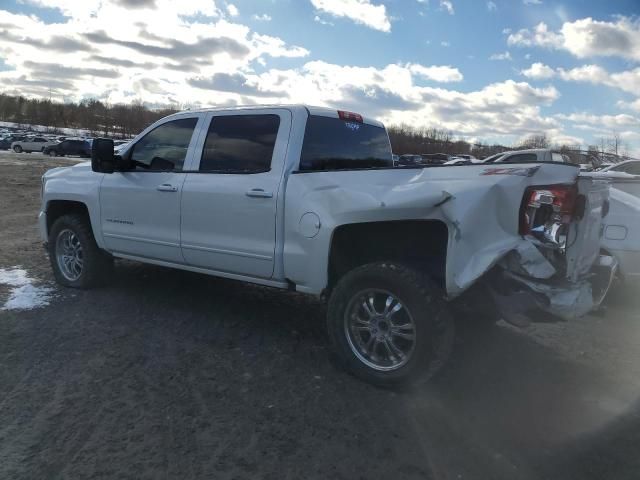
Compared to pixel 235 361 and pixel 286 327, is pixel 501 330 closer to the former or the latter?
pixel 286 327

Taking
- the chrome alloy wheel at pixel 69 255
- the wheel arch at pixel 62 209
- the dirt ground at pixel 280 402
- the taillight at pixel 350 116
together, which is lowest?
the dirt ground at pixel 280 402

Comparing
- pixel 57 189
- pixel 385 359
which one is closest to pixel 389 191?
pixel 385 359

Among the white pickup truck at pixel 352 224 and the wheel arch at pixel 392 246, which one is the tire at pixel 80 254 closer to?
the white pickup truck at pixel 352 224

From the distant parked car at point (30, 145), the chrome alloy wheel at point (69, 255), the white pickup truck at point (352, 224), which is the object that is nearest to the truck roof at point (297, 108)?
the white pickup truck at point (352, 224)

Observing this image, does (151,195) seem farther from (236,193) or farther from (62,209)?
(62,209)

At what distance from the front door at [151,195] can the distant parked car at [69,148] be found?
146 ft

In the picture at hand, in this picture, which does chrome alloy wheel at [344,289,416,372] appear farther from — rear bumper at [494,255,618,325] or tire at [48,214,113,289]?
tire at [48,214,113,289]

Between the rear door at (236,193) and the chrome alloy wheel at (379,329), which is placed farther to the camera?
the rear door at (236,193)

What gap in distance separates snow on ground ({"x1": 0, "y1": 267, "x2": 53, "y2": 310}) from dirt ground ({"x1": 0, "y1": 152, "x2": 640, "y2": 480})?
24cm

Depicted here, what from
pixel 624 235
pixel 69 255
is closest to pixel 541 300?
Result: pixel 624 235

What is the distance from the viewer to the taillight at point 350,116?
16.5ft

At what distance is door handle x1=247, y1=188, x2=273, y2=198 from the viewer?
4.39 m

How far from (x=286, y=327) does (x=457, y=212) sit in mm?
2328

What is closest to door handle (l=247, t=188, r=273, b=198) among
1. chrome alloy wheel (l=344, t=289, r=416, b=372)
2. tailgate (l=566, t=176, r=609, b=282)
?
chrome alloy wheel (l=344, t=289, r=416, b=372)
